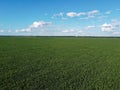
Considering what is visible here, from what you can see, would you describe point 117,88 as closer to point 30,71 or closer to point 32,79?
point 32,79

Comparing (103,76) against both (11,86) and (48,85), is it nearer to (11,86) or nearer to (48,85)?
(48,85)

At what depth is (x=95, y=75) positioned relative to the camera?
12.2 metres

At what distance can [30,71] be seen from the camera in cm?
1295

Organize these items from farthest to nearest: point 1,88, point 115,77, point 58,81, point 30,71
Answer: point 30,71
point 115,77
point 58,81
point 1,88

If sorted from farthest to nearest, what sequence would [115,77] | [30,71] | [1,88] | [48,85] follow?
[30,71] → [115,77] → [48,85] → [1,88]

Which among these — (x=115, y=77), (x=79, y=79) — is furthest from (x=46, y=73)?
(x=115, y=77)

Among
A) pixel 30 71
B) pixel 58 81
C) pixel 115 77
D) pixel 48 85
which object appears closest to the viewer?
pixel 48 85

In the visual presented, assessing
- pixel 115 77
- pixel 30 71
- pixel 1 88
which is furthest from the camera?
pixel 30 71

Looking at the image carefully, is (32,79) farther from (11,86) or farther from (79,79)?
(79,79)

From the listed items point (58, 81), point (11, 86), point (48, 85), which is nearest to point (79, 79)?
point (58, 81)

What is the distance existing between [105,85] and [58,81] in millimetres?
2467

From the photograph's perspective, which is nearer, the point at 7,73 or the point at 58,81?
the point at 58,81

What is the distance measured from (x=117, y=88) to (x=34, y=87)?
4.03 metres

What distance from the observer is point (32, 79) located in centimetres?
1098
